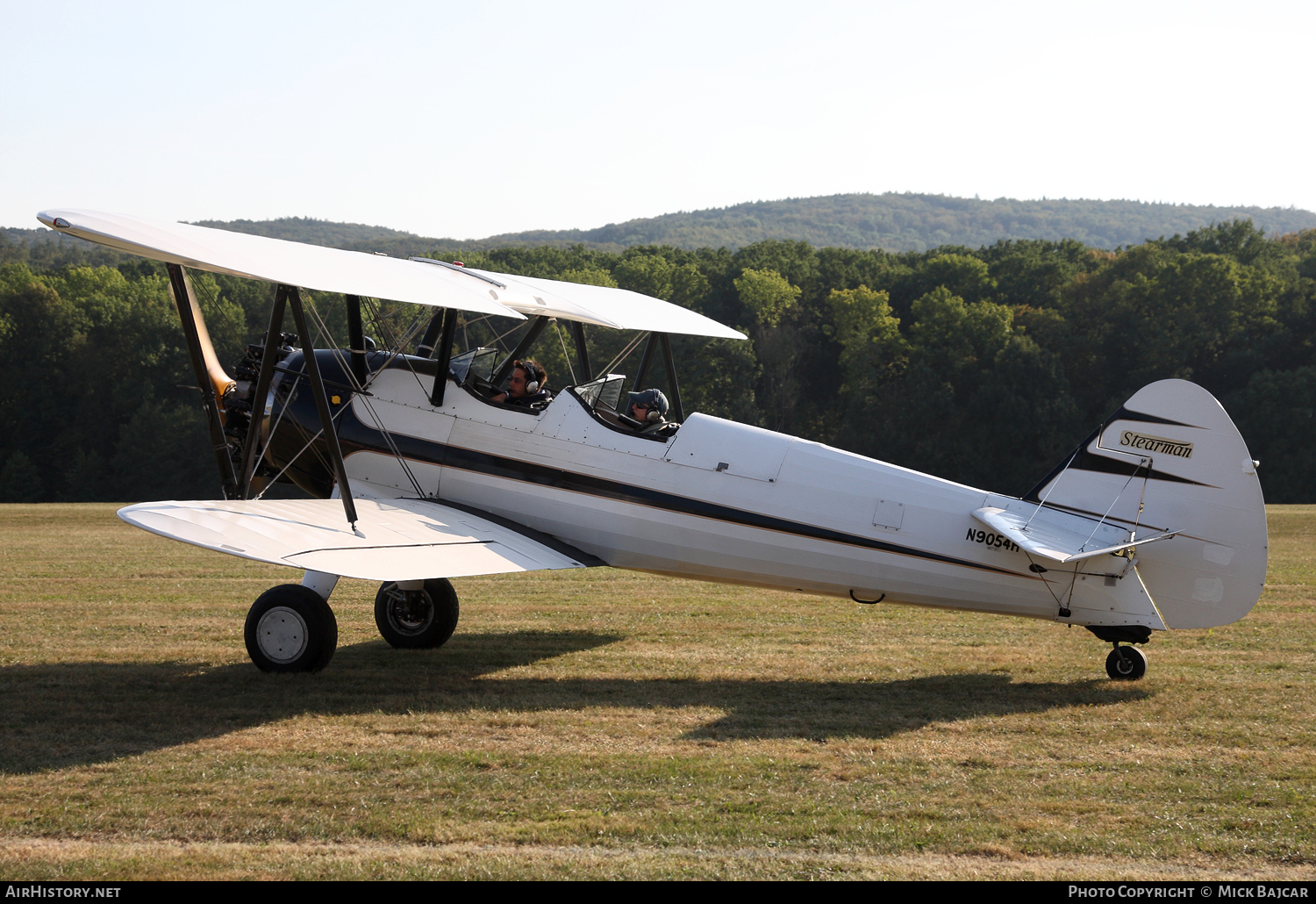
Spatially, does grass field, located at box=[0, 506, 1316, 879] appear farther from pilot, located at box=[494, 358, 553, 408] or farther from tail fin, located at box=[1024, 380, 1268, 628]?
pilot, located at box=[494, 358, 553, 408]

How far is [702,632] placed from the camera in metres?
9.84

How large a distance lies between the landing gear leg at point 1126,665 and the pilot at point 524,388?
4.84 metres

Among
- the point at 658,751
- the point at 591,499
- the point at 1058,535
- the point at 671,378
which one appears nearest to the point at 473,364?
the point at 591,499

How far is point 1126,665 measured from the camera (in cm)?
755

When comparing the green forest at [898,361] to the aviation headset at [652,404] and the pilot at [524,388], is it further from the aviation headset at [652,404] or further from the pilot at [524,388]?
the aviation headset at [652,404]

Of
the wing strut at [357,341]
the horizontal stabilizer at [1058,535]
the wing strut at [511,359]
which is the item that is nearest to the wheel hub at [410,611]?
the wing strut at [357,341]

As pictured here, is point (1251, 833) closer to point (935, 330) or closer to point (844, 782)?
point (844, 782)

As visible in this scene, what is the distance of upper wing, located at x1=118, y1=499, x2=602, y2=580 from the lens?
6695 millimetres

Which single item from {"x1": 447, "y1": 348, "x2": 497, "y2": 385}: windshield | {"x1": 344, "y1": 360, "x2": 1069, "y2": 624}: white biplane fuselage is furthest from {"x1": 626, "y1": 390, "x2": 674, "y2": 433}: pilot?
{"x1": 447, "y1": 348, "x2": 497, "y2": 385}: windshield

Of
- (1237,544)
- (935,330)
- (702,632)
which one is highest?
(935,330)

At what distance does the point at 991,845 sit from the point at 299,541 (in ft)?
15.2

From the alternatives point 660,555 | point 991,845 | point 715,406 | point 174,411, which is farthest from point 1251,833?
point 174,411

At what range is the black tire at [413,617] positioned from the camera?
906 cm
